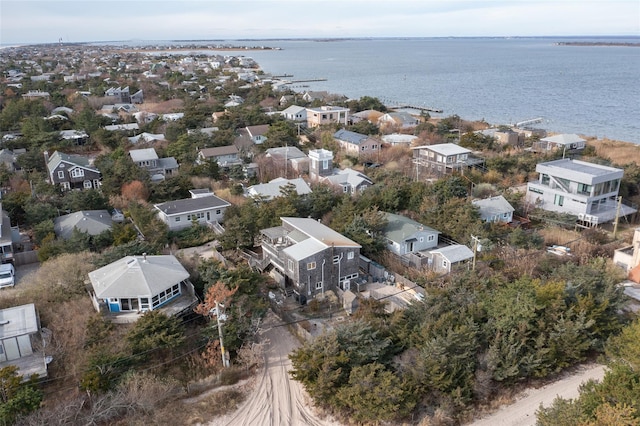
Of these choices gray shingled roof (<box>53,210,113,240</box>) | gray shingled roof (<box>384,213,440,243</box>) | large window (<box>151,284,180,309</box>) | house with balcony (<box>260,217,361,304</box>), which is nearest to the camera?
large window (<box>151,284,180,309</box>)

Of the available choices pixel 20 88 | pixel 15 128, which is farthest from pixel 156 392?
pixel 20 88

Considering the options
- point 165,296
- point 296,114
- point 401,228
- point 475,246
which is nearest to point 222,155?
point 401,228

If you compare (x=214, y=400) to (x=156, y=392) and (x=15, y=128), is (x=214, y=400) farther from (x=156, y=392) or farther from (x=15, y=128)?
(x=15, y=128)

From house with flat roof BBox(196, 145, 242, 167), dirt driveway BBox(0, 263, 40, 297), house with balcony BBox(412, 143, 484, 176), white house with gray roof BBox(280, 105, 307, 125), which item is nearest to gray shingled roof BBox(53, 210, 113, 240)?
dirt driveway BBox(0, 263, 40, 297)

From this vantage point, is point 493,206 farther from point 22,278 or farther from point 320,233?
point 22,278

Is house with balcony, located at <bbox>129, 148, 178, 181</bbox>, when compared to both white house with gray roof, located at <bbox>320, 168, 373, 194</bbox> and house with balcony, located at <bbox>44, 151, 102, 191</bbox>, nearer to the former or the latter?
house with balcony, located at <bbox>44, 151, 102, 191</bbox>
